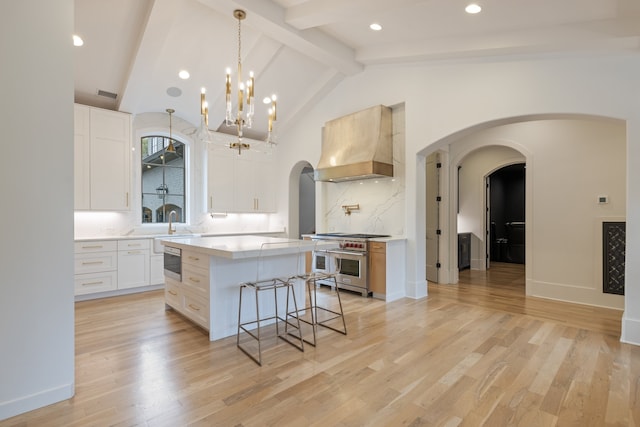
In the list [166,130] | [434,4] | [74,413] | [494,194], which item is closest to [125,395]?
[74,413]

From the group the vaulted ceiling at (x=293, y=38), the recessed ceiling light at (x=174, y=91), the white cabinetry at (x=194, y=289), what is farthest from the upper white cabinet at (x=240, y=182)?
the white cabinetry at (x=194, y=289)

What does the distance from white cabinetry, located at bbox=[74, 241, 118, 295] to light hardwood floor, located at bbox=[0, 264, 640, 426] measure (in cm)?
94

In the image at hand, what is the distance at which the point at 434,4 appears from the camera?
3488mm

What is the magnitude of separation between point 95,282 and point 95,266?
0.75 feet

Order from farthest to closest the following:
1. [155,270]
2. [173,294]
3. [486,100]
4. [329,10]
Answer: [155,270], [486,100], [173,294], [329,10]

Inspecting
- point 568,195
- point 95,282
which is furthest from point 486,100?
point 95,282

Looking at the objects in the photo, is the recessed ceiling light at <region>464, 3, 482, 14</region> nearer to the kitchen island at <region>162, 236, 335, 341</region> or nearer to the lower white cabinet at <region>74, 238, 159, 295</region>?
the kitchen island at <region>162, 236, 335, 341</region>

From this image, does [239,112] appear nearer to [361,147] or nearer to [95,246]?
[361,147]

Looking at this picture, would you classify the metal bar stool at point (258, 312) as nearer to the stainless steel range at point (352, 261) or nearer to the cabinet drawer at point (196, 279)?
the cabinet drawer at point (196, 279)

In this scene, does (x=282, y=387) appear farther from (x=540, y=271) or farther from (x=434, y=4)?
(x=540, y=271)

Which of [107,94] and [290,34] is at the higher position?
[290,34]

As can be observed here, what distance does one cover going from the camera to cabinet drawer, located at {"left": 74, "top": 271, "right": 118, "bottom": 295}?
15.4 ft

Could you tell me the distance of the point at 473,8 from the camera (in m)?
3.38

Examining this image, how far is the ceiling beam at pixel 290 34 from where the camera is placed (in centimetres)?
376
